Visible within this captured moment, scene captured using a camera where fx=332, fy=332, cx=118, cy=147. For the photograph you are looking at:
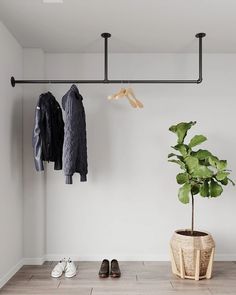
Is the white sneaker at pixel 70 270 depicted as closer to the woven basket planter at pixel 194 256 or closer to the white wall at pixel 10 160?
the white wall at pixel 10 160

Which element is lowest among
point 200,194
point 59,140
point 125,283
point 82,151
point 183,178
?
point 125,283

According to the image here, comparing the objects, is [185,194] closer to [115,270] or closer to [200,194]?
[200,194]

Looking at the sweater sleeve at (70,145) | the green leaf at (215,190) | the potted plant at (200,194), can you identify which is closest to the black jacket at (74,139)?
the sweater sleeve at (70,145)

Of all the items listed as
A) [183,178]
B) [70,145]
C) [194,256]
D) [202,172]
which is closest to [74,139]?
[70,145]

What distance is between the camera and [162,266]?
3436 millimetres

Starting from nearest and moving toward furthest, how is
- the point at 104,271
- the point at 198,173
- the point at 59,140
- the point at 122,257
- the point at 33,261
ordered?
the point at 198,173
the point at 104,271
the point at 59,140
the point at 33,261
the point at 122,257

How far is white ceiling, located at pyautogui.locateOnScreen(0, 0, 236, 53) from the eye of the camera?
8.36 feet

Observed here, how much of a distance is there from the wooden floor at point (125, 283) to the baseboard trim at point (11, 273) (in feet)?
0.12

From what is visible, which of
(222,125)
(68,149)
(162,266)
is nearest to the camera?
(68,149)

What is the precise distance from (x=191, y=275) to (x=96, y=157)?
1531 millimetres

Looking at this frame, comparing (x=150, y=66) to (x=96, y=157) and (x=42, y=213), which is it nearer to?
(x=96, y=157)

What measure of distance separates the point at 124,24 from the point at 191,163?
1377 millimetres

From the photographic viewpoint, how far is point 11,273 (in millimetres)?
3125

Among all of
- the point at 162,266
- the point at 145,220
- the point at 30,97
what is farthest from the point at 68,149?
the point at 162,266
